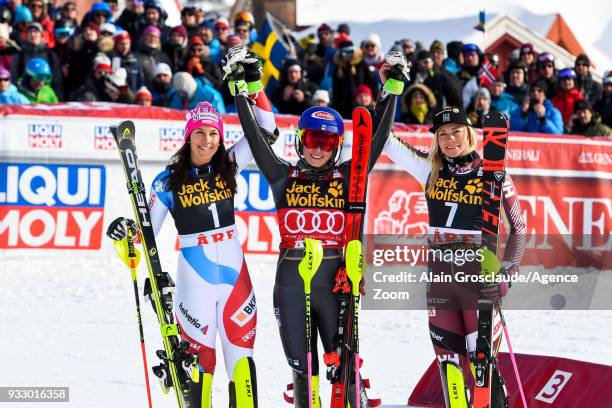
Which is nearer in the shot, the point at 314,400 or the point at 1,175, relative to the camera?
the point at 314,400

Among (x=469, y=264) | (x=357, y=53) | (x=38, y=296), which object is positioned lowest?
(x=38, y=296)

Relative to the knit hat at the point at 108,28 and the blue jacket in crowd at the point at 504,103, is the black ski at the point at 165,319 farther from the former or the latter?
the blue jacket in crowd at the point at 504,103

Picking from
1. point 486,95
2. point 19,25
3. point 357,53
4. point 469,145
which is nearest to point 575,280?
point 486,95

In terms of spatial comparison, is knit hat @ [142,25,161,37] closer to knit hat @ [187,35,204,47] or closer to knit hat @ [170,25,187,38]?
knit hat @ [170,25,187,38]

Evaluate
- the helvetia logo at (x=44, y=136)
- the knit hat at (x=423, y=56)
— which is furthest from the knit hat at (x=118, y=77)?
the knit hat at (x=423, y=56)

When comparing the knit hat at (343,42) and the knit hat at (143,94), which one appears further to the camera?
the knit hat at (343,42)

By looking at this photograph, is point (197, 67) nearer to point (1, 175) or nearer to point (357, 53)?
point (357, 53)

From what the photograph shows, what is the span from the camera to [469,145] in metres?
6.38

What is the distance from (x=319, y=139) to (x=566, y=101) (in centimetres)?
852

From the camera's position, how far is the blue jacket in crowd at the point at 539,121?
42.6 feet

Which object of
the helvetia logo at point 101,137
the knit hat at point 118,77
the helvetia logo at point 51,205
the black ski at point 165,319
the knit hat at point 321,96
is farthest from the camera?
the knit hat at point 321,96

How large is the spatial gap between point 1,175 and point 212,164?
5795 millimetres

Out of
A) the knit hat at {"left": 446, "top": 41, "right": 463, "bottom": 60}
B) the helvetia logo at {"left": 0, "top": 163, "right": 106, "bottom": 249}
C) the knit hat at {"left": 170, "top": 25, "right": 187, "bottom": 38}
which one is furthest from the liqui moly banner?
the knit hat at {"left": 446, "top": 41, "right": 463, "bottom": 60}

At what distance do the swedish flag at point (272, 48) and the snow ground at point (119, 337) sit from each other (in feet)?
10.1
